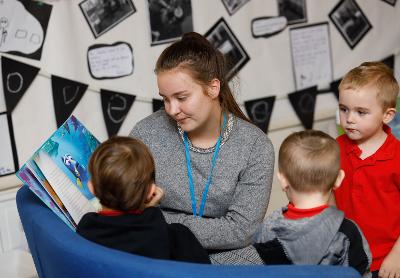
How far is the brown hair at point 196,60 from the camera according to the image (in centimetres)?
154

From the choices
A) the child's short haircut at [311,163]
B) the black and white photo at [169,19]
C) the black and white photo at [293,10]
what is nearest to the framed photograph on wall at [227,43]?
the black and white photo at [169,19]

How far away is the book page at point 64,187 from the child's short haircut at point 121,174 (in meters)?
0.25

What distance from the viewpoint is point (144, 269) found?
1.08m

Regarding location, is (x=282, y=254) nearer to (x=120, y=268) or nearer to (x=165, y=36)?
(x=120, y=268)

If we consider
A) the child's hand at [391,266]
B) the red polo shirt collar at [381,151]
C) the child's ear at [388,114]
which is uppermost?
the child's ear at [388,114]

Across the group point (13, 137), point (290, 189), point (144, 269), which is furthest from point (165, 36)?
point (144, 269)

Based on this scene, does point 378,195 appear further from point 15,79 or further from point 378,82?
point 15,79

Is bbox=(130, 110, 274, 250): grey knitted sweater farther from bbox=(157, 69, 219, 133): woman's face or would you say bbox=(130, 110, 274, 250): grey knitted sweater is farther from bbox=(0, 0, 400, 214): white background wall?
bbox=(0, 0, 400, 214): white background wall

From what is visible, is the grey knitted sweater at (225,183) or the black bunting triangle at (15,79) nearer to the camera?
the grey knitted sweater at (225,183)

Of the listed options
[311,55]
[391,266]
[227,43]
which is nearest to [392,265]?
[391,266]

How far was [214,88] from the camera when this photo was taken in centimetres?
159

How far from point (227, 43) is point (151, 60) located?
15.7 inches

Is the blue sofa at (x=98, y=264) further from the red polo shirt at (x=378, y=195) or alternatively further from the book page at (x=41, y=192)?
the red polo shirt at (x=378, y=195)

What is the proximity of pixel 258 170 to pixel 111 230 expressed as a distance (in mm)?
496
